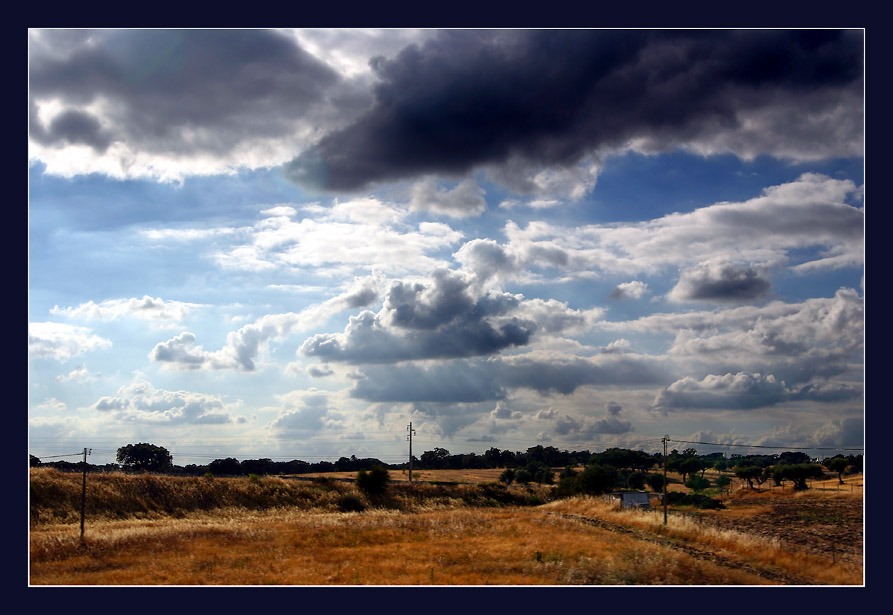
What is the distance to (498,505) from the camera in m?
111

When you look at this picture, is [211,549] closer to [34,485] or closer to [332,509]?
[34,485]

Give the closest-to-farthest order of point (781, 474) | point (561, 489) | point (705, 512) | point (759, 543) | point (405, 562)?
point (405, 562) < point (759, 543) < point (705, 512) < point (561, 489) < point (781, 474)

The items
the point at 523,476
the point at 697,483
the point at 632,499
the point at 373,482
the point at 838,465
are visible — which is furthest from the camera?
the point at 523,476

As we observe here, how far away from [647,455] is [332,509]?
8184 cm

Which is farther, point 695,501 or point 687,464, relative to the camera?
point 687,464

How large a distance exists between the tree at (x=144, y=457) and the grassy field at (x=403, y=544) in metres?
85.3

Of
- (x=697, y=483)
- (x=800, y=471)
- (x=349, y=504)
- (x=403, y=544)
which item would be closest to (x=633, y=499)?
(x=697, y=483)

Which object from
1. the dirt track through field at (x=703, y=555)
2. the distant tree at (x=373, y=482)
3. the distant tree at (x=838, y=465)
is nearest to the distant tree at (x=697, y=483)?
the dirt track through field at (x=703, y=555)

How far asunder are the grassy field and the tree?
85.3m

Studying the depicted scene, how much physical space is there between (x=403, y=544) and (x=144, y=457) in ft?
457

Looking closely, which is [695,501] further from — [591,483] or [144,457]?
[144,457]

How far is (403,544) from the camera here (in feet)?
173

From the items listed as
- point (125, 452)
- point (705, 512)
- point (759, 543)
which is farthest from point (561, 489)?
point (125, 452)

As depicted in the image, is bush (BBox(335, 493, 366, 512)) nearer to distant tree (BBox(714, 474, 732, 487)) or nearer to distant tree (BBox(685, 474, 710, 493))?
distant tree (BBox(685, 474, 710, 493))
